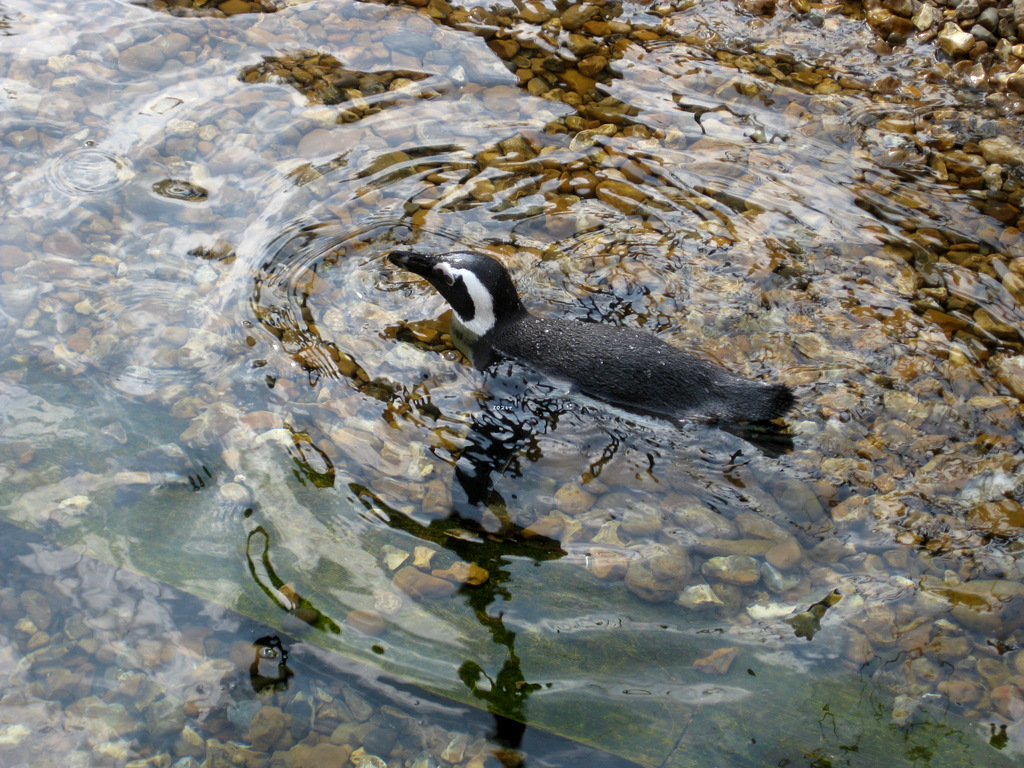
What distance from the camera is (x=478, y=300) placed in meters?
3.82

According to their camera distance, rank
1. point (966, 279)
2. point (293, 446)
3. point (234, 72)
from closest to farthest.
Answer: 1. point (293, 446)
2. point (966, 279)
3. point (234, 72)

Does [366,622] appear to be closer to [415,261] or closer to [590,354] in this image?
[590,354]

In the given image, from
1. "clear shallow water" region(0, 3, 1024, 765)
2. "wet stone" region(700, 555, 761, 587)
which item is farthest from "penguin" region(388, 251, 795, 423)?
"wet stone" region(700, 555, 761, 587)

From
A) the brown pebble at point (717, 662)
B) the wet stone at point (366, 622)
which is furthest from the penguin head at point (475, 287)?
the brown pebble at point (717, 662)

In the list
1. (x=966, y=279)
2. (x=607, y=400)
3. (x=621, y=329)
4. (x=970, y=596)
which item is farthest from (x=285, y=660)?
(x=966, y=279)

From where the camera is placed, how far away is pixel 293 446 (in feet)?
11.1

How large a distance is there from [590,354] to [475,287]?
0.65 metres

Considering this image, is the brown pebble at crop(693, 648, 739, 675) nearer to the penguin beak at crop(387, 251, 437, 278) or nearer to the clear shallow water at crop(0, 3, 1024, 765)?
the clear shallow water at crop(0, 3, 1024, 765)

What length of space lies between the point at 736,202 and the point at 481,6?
2450 millimetres

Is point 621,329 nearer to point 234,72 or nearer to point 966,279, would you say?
point 966,279

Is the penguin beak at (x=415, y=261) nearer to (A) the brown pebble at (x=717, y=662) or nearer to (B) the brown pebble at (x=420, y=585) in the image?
(B) the brown pebble at (x=420, y=585)

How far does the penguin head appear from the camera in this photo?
380 cm

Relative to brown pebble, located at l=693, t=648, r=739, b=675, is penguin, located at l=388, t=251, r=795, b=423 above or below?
above

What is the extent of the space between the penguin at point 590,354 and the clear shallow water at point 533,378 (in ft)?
0.42
